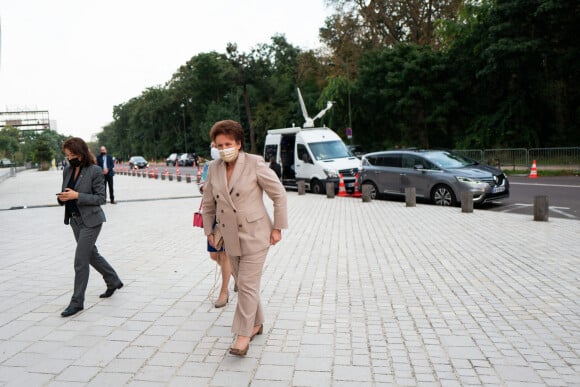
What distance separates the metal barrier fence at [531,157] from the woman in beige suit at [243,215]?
2218cm

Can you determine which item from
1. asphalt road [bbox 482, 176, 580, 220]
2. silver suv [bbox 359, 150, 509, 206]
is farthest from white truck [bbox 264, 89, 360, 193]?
asphalt road [bbox 482, 176, 580, 220]

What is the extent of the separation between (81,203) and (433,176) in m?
10.7

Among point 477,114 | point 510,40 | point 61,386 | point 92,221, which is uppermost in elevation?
point 510,40

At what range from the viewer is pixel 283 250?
8047 mm

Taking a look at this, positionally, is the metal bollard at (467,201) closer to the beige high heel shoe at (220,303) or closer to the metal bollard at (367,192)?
the metal bollard at (367,192)

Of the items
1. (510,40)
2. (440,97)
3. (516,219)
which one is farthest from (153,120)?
(516,219)

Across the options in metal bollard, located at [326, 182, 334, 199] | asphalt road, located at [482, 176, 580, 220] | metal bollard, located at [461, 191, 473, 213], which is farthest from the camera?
metal bollard, located at [326, 182, 334, 199]

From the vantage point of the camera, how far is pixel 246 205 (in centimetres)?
393

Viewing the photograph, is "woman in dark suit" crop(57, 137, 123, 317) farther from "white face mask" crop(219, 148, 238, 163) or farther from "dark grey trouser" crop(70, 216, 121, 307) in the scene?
"white face mask" crop(219, 148, 238, 163)

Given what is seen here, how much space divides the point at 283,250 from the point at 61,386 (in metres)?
4.81

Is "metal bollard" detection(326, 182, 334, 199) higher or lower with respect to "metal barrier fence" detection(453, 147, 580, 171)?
lower

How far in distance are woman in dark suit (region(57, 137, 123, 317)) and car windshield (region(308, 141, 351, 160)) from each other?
13809 mm

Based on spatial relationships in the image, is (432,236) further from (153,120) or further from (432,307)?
(153,120)

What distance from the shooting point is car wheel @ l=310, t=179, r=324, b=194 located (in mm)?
18578
